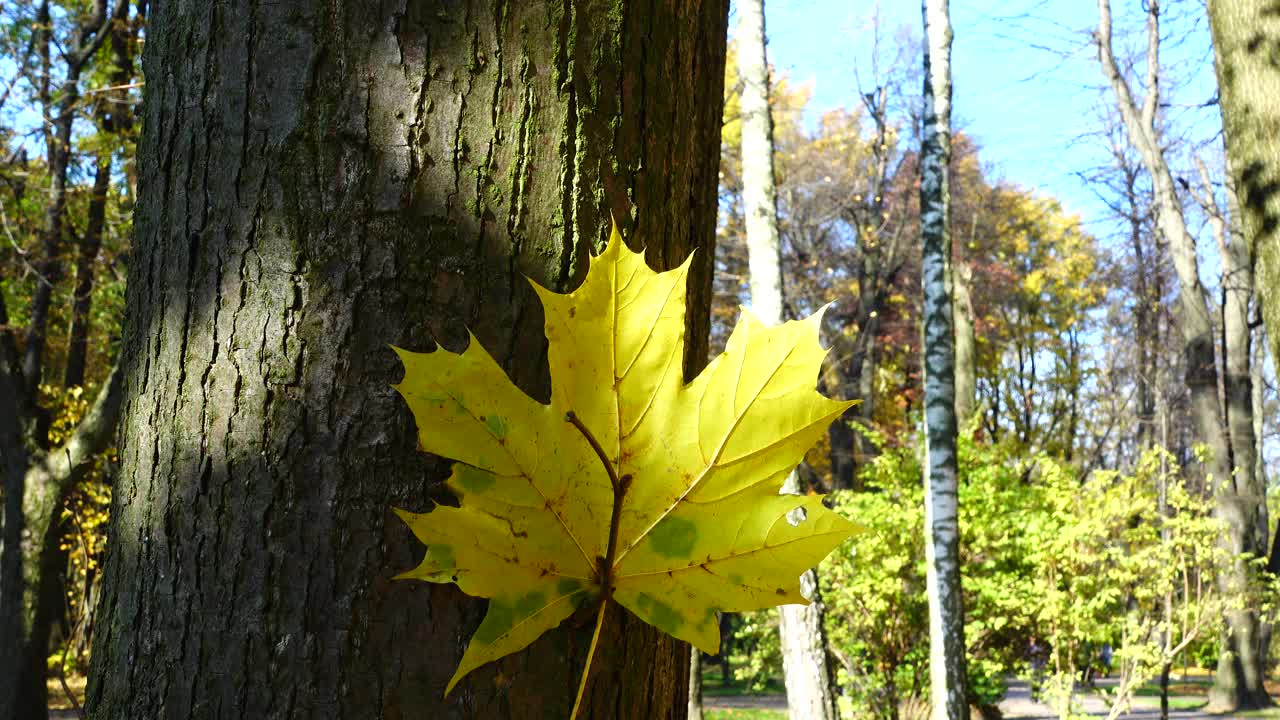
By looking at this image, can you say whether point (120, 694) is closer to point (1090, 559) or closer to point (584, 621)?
point (584, 621)

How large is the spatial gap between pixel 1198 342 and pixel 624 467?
61.4 feet

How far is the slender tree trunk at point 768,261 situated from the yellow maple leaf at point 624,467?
669 cm

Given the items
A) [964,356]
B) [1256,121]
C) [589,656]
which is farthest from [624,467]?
[964,356]

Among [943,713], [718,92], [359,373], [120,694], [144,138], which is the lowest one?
[943,713]

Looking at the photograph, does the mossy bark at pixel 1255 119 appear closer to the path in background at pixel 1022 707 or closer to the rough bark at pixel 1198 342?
the path in background at pixel 1022 707

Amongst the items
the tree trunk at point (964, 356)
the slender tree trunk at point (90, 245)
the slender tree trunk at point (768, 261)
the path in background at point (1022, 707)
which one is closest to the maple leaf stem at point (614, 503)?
the slender tree trunk at point (768, 261)

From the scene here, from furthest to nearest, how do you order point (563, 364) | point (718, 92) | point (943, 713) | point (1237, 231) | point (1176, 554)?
point (1237, 231), point (1176, 554), point (943, 713), point (718, 92), point (563, 364)

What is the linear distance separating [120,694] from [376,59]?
60 centimetres

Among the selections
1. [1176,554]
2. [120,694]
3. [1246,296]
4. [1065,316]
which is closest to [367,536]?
[120,694]

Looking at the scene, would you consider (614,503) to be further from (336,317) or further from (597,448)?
(336,317)

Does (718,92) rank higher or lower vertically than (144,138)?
higher

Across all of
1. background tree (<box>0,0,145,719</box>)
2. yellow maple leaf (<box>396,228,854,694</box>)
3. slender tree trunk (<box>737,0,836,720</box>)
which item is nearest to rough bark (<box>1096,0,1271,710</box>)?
slender tree trunk (<box>737,0,836,720</box>)

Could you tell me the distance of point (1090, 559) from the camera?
33.1 feet

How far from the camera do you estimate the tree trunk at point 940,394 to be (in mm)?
7691
